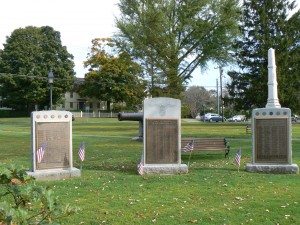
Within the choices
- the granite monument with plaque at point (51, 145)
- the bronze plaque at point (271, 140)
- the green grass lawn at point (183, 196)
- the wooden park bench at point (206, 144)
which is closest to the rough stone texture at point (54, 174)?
the granite monument with plaque at point (51, 145)

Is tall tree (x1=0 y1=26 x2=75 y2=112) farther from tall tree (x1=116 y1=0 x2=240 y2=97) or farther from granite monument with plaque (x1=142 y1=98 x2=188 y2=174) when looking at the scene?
granite monument with plaque (x1=142 y1=98 x2=188 y2=174)

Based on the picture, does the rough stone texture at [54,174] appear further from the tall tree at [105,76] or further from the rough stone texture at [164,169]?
the tall tree at [105,76]

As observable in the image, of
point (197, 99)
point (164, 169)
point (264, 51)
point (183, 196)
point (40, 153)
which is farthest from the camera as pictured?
point (197, 99)

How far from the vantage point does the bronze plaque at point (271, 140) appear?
10.8 meters

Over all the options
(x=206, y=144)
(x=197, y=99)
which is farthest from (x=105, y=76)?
(x=206, y=144)

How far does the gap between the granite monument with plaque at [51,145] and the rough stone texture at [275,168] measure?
4853 millimetres

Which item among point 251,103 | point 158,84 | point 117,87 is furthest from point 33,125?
point 117,87

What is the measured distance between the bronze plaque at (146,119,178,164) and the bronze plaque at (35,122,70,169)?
7.27 ft

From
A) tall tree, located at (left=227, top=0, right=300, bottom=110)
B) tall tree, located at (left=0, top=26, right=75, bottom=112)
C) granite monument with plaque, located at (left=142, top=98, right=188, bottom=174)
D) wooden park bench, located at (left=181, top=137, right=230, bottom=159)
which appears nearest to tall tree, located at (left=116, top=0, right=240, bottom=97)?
tall tree, located at (left=227, top=0, right=300, bottom=110)

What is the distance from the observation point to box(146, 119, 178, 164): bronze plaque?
10.8 metres

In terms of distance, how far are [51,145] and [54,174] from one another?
2.48 ft

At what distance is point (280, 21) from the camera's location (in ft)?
133

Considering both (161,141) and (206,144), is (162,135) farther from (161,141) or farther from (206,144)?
(206,144)

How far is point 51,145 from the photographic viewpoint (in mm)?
10133
